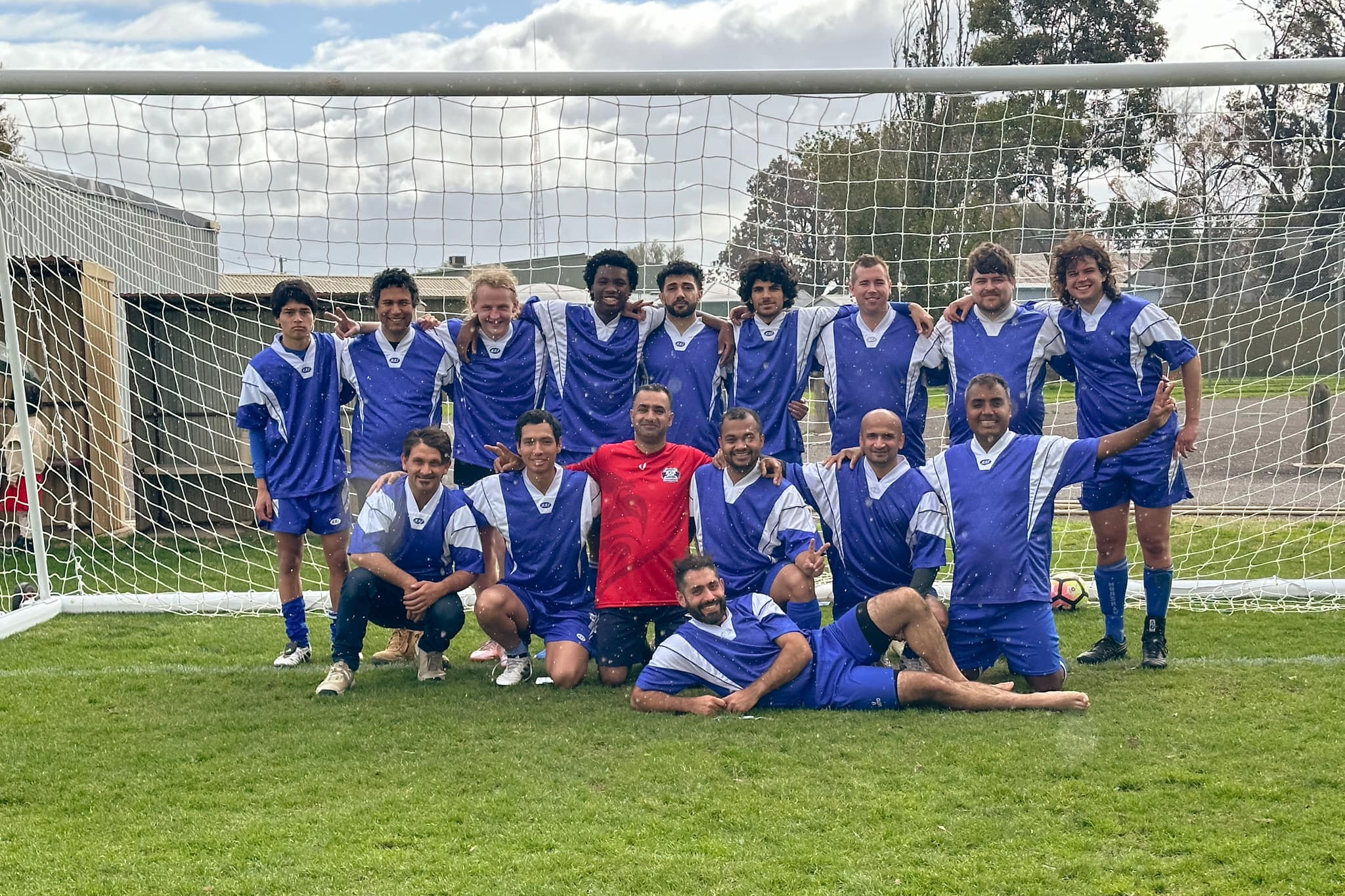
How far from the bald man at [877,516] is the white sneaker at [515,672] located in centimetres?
127

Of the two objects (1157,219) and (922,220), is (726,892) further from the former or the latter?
(1157,219)

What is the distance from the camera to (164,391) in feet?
29.5

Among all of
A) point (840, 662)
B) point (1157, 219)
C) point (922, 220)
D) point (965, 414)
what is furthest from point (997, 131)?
point (840, 662)

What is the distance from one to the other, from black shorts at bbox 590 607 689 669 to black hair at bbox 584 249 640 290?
1403 millimetres

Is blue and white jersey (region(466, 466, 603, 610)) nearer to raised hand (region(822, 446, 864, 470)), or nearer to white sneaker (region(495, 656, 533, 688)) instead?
white sneaker (region(495, 656, 533, 688))

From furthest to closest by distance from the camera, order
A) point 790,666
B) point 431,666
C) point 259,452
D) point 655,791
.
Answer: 1. point 259,452
2. point 431,666
3. point 790,666
4. point 655,791

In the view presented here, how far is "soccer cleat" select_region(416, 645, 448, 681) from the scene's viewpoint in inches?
197

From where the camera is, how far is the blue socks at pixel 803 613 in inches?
181

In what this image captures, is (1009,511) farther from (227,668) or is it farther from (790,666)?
(227,668)

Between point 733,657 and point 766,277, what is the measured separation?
5.67ft

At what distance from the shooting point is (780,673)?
166 inches

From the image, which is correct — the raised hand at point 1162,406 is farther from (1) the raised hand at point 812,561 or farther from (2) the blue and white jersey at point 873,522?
(1) the raised hand at point 812,561

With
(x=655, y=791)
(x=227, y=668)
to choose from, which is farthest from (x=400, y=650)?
(x=655, y=791)

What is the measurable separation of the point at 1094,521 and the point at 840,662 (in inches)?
60.9
